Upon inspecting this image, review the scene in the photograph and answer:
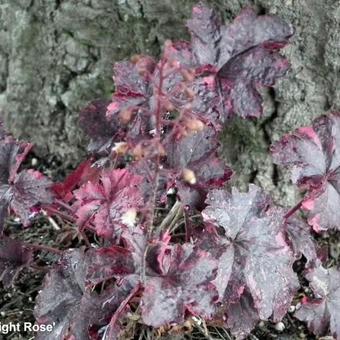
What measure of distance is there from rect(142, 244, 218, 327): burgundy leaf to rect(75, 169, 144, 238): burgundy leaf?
0.15 meters

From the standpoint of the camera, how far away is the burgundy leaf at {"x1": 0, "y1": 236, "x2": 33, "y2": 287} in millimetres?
1570

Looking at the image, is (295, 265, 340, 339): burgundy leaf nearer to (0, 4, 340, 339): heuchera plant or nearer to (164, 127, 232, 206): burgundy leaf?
(0, 4, 340, 339): heuchera plant

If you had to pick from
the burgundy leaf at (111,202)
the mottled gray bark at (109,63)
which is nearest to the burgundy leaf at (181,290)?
the burgundy leaf at (111,202)

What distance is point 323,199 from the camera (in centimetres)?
148

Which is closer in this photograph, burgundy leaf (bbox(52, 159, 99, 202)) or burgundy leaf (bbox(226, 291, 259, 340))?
burgundy leaf (bbox(226, 291, 259, 340))

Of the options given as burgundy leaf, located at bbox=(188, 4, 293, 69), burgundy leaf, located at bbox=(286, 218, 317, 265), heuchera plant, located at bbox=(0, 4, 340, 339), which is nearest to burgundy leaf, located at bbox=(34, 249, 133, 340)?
heuchera plant, located at bbox=(0, 4, 340, 339)

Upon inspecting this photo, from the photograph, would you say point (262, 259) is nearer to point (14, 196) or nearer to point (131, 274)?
point (131, 274)

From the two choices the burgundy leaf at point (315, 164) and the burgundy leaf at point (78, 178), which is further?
the burgundy leaf at point (78, 178)

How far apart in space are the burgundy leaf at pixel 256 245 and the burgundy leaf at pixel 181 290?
0.08m

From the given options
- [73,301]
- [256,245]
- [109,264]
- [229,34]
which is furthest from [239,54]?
[73,301]

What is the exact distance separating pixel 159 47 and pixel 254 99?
568 millimetres

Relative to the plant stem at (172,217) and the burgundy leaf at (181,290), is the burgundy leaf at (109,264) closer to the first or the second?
the burgundy leaf at (181,290)

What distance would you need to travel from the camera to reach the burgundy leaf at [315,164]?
1483 millimetres

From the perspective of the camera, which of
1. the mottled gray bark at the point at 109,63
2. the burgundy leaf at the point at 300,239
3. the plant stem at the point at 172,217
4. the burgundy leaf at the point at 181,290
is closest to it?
the burgundy leaf at the point at 181,290
